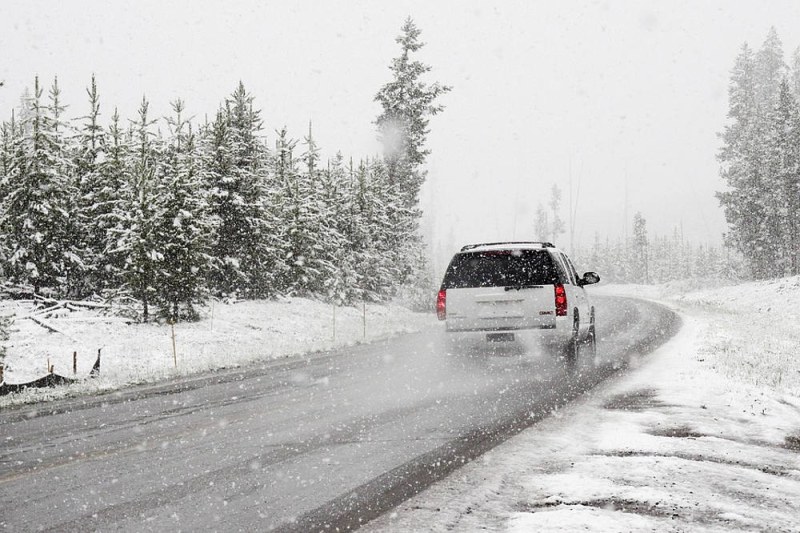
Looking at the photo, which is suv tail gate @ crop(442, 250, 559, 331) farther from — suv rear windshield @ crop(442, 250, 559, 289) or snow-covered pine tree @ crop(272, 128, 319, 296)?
snow-covered pine tree @ crop(272, 128, 319, 296)

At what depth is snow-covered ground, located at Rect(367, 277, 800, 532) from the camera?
13.5 ft

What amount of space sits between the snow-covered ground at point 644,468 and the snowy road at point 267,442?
376 millimetres

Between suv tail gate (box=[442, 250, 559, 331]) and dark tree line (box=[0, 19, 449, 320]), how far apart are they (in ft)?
38.0

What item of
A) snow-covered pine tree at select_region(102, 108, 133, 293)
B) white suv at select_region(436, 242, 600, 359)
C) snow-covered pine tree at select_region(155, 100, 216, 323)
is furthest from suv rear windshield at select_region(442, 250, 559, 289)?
snow-covered pine tree at select_region(102, 108, 133, 293)

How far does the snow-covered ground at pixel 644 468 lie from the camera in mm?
4109

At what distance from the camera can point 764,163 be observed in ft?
155

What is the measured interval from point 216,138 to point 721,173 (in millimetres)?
45012

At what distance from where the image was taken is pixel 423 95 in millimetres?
43219

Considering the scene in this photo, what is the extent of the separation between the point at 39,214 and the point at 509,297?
17.8 meters

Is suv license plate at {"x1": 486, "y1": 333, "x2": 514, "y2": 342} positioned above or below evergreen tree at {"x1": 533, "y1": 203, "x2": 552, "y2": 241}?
below

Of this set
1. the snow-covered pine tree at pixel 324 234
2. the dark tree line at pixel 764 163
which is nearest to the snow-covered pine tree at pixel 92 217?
the snow-covered pine tree at pixel 324 234

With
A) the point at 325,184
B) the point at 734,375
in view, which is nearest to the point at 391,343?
the point at 734,375

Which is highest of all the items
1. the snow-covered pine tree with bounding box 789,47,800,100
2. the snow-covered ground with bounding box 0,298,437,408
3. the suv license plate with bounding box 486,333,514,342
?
the snow-covered pine tree with bounding box 789,47,800,100

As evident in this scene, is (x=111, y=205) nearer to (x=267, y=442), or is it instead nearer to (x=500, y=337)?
(x=500, y=337)
